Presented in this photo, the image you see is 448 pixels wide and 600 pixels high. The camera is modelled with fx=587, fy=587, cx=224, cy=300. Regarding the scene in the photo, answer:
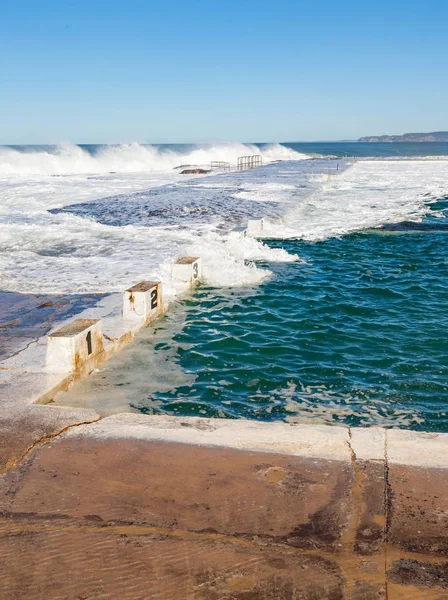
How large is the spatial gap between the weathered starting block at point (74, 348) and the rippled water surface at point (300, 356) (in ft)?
0.74

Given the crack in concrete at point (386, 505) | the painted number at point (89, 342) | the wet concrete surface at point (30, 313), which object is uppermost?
the painted number at point (89, 342)

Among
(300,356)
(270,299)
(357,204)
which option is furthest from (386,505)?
(357,204)

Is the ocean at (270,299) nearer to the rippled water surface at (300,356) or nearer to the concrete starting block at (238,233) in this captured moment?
the rippled water surface at (300,356)

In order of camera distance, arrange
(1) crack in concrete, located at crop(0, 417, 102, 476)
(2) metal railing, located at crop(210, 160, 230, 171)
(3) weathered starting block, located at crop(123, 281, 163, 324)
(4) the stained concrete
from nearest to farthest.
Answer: (4) the stained concrete → (1) crack in concrete, located at crop(0, 417, 102, 476) → (3) weathered starting block, located at crop(123, 281, 163, 324) → (2) metal railing, located at crop(210, 160, 230, 171)

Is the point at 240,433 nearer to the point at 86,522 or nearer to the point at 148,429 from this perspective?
the point at 148,429

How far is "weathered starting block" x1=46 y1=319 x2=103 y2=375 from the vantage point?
645 cm

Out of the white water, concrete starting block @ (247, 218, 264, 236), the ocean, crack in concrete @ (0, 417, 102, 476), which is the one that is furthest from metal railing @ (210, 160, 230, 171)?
crack in concrete @ (0, 417, 102, 476)

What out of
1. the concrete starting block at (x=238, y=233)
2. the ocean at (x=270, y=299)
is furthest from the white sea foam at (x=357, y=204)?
the concrete starting block at (x=238, y=233)

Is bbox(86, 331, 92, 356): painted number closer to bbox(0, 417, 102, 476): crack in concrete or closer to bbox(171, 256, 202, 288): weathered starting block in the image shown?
bbox(0, 417, 102, 476): crack in concrete

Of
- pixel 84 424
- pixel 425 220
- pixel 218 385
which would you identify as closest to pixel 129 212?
pixel 425 220

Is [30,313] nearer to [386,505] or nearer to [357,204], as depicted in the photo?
[386,505]

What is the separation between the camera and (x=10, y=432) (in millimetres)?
4996

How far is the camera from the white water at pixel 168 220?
12.6 meters

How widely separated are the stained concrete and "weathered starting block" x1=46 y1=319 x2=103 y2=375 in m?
1.45
